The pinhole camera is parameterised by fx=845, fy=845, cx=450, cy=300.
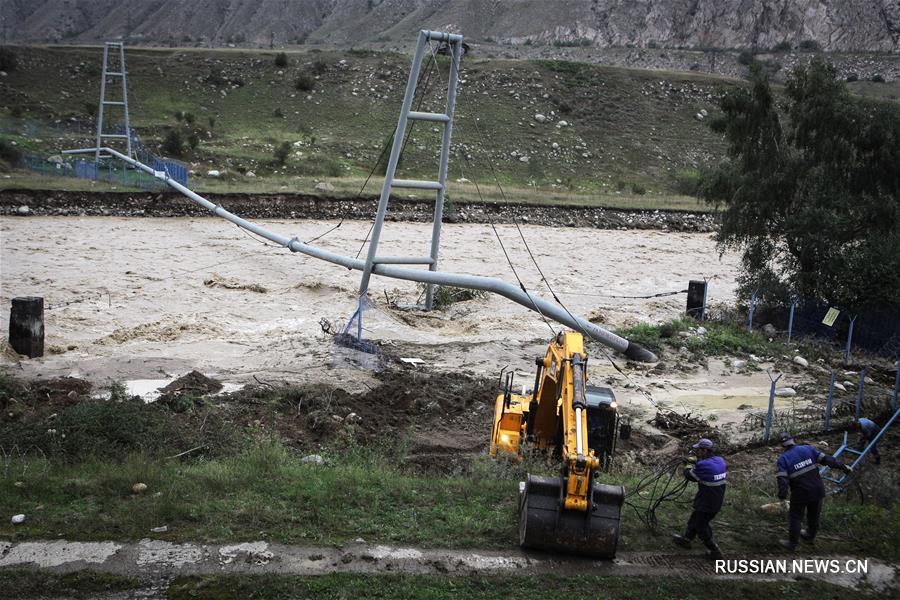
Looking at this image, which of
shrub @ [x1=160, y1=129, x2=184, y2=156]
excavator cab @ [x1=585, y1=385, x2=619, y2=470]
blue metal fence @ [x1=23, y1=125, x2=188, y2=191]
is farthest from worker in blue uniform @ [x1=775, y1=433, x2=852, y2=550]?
shrub @ [x1=160, y1=129, x2=184, y2=156]

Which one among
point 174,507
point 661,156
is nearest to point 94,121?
point 661,156

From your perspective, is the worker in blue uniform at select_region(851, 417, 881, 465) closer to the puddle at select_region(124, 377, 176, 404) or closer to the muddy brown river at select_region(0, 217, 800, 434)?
the muddy brown river at select_region(0, 217, 800, 434)

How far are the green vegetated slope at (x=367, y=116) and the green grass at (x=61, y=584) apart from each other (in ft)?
110

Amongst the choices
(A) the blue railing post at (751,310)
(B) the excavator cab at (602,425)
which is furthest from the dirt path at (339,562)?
(A) the blue railing post at (751,310)

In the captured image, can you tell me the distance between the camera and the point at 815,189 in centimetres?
2177

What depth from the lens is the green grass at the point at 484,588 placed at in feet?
26.0

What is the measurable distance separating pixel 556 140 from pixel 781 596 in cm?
5262

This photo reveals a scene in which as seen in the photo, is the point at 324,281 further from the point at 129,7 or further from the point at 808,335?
the point at 129,7

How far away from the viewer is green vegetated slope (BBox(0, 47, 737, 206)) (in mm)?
47969

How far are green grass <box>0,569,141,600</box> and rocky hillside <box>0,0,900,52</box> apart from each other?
327ft

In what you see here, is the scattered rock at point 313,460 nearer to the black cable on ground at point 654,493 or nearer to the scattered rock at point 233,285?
the black cable on ground at point 654,493

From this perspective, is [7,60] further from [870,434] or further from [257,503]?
[870,434]

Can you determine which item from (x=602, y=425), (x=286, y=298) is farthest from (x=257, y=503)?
(x=286, y=298)

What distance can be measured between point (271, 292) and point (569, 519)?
57.3ft
